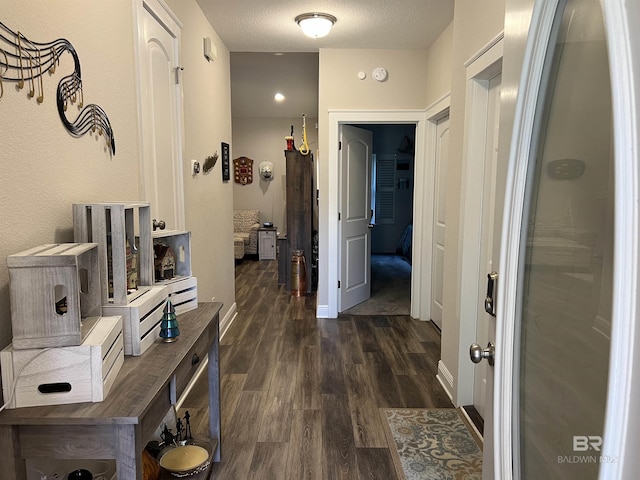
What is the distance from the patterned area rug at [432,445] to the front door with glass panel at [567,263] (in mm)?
1140

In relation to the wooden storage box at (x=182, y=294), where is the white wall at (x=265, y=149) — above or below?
above

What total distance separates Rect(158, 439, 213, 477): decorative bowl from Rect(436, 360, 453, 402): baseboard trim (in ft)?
4.98

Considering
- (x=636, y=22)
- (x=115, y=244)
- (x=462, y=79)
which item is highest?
(x=462, y=79)

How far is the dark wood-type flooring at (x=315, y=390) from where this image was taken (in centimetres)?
198

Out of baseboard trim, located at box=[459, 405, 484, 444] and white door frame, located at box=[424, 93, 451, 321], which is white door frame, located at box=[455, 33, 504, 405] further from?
white door frame, located at box=[424, 93, 451, 321]

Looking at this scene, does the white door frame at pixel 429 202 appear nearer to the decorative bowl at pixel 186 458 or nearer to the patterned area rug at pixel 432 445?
the patterned area rug at pixel 432 445

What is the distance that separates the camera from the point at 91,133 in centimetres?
152

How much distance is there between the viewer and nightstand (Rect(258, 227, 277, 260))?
773 centimetres

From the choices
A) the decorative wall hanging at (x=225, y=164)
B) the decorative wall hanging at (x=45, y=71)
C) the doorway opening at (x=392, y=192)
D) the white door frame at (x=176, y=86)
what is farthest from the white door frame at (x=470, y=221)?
the doorway opening at (x=392, y=192)

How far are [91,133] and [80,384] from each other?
3.15ft

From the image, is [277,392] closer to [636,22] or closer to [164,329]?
[164,329]

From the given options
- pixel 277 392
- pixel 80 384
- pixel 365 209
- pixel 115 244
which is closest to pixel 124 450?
pixel 80 384

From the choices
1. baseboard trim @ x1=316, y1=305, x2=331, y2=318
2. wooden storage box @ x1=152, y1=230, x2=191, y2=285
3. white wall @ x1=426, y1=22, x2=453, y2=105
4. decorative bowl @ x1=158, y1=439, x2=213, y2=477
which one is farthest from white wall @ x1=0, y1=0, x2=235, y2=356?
baseboard trim @ x1=316, y1=305, x2=331, y2=318

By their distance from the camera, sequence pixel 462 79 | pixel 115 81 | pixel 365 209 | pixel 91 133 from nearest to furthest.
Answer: pixel 91 133
pixel 115 81
pixel 462 79
pixel 365 209
